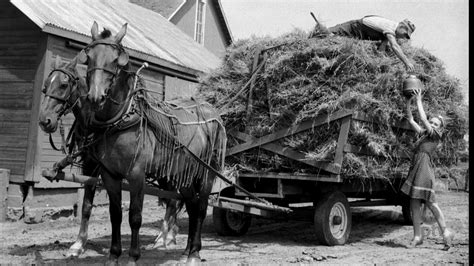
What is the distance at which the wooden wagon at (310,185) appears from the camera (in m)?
6.09

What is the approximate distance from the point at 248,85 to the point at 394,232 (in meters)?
3.77

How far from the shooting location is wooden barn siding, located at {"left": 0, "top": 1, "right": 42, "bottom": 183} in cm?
870

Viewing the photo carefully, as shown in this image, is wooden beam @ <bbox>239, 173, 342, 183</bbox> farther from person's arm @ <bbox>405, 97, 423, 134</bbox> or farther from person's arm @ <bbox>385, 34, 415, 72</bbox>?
person's arm @ <bbox>385, 34, 415, 72</bbox>

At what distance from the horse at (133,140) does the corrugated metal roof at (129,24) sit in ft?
12.9

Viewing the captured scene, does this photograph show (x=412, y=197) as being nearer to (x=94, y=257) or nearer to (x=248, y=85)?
(x=248, y=85)

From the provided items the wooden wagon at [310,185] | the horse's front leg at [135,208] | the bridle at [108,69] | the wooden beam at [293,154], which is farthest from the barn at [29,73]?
the horse's front leg at [135,208]

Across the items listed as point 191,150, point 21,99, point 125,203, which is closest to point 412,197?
point 191,150

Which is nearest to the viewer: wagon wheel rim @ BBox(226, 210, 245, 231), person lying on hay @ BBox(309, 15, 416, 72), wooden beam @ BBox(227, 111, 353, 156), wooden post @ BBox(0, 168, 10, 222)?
wooden beam @ BBox(227, 111, 353, 156)

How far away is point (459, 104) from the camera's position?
7.58m

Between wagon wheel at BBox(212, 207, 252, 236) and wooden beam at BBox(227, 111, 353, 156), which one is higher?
wooden beam at BBox(227, 111, 353, 156)

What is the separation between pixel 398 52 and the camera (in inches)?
260

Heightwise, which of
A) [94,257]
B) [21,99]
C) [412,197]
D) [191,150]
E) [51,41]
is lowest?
[94,257]

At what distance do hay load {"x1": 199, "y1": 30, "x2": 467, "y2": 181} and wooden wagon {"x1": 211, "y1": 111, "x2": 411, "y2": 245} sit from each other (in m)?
0.09

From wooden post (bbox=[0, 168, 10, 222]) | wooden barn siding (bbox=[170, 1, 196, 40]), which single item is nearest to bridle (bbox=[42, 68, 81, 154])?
wooden post (bbox=[0, 168, 10, 222])
